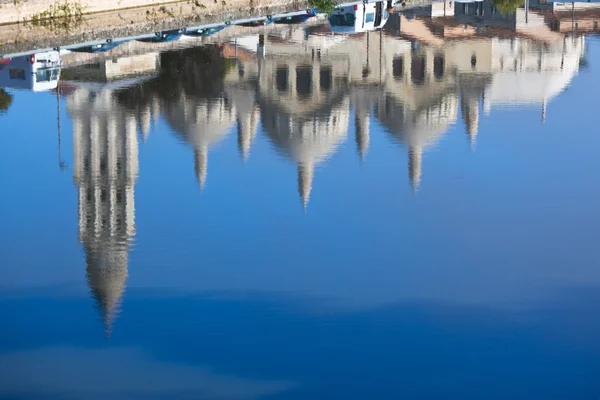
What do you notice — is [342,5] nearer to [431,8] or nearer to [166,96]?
[431,8]

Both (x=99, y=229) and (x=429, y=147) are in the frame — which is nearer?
(x=99, y=229)

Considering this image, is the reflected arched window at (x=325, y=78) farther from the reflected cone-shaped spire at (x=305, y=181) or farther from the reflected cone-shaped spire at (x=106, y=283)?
the reflected cone-shaped spire at (x=106, y=283)

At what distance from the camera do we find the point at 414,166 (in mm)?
33844

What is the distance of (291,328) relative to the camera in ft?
78.9

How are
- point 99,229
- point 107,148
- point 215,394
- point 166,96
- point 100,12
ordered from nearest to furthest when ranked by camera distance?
point 215,394, point 99,229, point 107,148, point 166,96, point 100,12

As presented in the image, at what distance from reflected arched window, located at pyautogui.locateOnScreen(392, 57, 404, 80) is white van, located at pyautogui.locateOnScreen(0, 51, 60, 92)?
10.7m

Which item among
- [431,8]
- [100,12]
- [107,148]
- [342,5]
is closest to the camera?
[107,148]

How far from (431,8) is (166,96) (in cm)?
1704

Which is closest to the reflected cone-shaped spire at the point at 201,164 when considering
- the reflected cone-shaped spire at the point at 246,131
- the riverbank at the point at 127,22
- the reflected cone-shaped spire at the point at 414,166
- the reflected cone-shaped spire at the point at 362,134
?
the reflected cone-shaped spire at the point at 246,131

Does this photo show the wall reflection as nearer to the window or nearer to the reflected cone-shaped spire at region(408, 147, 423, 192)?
the reflected cone-shaped spire at region(408, 147, 423, 192)

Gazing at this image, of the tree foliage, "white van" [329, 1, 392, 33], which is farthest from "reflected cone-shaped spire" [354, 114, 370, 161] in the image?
the tree foliage

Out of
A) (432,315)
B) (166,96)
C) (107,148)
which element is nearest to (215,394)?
(432,315)

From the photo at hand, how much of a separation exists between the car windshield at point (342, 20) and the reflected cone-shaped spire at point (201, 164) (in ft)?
51.1

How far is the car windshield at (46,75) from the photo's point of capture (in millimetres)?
38375
